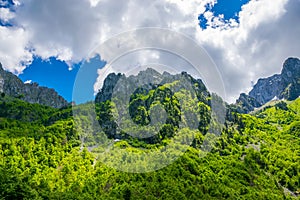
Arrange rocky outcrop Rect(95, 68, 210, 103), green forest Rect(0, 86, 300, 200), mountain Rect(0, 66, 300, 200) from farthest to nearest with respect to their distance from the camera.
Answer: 1. green forest Rect(0, 86, 300, 200)
2. mountain Rect(0, 66, 300, 200)
3. rocky outcrop Rect(95, 68, 210, 103)

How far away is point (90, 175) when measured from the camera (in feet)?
266

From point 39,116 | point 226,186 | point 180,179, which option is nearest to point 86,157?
point 180,179

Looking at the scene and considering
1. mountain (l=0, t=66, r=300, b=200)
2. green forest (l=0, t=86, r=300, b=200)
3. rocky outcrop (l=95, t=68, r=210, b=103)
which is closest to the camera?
rocky outcrop (l=95, t=68, r=210, b=103)

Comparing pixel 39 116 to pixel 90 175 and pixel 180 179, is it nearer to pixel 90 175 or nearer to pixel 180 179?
pixel 90 175

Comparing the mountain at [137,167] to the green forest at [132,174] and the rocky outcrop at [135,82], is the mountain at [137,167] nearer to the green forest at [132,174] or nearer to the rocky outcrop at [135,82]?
the green forest at [132,174]

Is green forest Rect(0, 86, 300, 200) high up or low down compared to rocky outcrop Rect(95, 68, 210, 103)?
up

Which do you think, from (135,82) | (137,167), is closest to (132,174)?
(137,167)

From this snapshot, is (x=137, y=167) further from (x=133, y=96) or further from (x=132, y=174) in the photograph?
(x=132, y=174)

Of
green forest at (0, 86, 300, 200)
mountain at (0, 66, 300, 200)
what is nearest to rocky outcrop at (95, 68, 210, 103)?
mountain at (0, 66, 300, 200)

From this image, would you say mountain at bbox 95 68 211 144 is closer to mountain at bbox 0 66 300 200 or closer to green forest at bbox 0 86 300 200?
mountain at bbox 0 66 300 200

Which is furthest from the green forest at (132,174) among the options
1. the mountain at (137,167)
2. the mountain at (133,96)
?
the mountain at (133,96)

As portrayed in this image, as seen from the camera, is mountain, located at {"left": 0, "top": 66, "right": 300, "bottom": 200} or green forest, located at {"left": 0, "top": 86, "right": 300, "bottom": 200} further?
green forest, located at {"left": 0, "top": 86, "right": 300, "bottom": 200}

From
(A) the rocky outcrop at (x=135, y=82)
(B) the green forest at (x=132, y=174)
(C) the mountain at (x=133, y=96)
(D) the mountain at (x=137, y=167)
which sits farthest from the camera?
(B) the green forest at (x=132, y=174)

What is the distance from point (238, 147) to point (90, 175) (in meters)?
75.6
